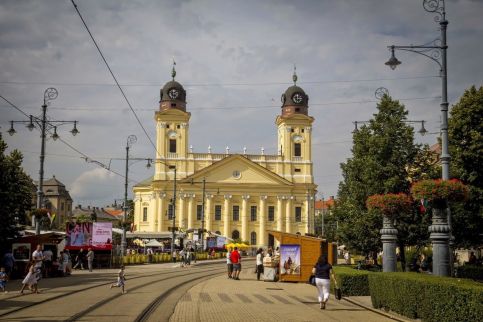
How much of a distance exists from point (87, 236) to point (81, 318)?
980 inches

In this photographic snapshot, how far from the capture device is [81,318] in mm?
13516

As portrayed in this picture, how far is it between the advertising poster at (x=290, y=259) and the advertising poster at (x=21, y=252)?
456 inches

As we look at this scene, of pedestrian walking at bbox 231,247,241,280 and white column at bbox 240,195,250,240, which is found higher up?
white column at bbox 240,195,250,240

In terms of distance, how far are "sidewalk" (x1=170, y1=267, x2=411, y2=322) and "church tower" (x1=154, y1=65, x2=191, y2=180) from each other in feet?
243

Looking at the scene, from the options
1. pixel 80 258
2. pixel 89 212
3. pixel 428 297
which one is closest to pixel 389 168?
pixel 428 297

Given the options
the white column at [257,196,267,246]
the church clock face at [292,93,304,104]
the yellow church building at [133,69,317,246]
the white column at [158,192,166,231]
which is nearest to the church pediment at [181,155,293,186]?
the yellow church building at [133,69,317,246]

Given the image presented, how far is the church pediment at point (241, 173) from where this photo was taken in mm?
97500

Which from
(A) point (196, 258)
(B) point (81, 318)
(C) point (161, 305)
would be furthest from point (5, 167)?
(A) point (196, 258)

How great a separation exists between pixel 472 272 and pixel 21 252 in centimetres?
2023

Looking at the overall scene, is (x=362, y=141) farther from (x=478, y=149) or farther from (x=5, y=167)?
(x=5, y=167)

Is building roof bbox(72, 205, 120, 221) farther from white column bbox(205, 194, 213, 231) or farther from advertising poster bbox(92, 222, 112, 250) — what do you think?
advertising poster bbox(92, 222, 112, 250)

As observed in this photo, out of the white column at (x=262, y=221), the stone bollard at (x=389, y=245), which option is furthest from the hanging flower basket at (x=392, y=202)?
the white column at (x=262, y=221)

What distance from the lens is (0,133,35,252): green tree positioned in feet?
89.0

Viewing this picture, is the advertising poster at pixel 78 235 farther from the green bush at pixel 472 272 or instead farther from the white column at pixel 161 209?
the white column at pixel 161 209
